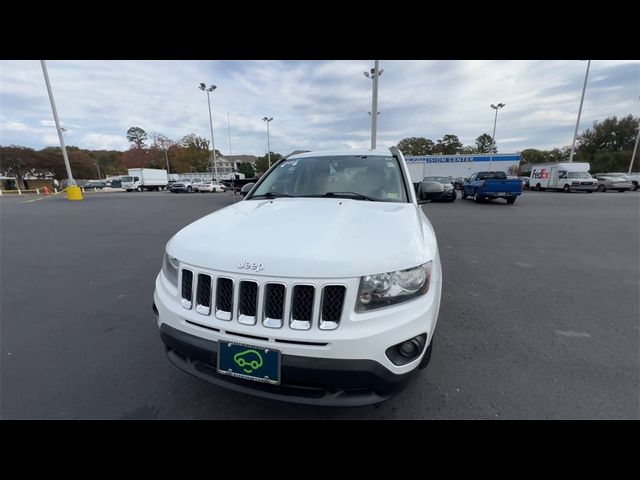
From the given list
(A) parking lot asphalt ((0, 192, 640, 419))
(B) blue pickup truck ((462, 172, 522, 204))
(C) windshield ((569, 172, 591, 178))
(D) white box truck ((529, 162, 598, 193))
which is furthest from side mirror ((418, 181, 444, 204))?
(C) windshield ((569, 172, 591, 178))

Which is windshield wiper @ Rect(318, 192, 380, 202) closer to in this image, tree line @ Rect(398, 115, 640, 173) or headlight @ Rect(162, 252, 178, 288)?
headlight @ Rect(162, 252, 178, 288)

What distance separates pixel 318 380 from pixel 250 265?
0.68 m

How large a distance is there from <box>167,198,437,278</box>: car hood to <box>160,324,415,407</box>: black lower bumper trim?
44cm

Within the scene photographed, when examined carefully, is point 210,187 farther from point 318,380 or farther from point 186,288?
point 318,380

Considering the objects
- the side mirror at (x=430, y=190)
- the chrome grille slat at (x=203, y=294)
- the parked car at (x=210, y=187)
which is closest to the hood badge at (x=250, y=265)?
the chrome grille slat at (x=203, y=294)

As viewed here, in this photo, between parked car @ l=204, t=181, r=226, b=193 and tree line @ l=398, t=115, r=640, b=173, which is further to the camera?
tree line @ l=398, t=115, r=640, b=173

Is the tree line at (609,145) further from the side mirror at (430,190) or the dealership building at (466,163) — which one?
the side mirror at (430,190)

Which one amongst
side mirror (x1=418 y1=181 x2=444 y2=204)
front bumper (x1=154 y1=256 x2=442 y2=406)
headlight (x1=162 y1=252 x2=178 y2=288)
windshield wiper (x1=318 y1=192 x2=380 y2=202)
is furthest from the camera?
side mirror (x1=418 y1=181 x2=444 y2=204)

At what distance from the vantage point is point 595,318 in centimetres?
315

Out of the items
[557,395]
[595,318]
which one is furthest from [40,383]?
[595,318]

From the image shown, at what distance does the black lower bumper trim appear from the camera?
1427 mm

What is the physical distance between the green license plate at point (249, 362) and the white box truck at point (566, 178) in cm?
3100
